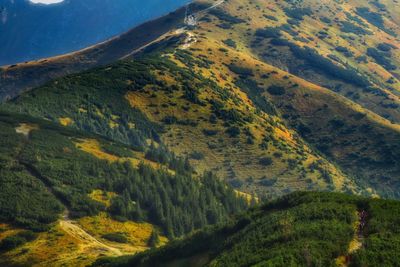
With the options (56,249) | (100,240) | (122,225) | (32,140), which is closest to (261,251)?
(56,249)

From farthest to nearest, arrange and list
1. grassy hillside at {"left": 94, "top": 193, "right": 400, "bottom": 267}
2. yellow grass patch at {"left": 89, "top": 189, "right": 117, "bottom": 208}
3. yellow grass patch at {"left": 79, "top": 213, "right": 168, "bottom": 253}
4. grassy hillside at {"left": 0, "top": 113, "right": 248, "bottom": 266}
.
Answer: yellow grass patch at {"left": 89, "top": 189, "right": 117, "bottom": 208}
yellow grass patch at {"left": 79, "top": 213, "right": 168, "bottom": 253}
grassy hillside at {"left": 0, "top": 113, "right": 248, "bottom": 266}
grassy hillside at {"left": 94, "top": 193, "right": 400, "bottom": 267}

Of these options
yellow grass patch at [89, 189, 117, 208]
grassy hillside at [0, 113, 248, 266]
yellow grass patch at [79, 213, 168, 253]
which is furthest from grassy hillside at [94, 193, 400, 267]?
yellow grass patch at [89, 189, 117, 208]

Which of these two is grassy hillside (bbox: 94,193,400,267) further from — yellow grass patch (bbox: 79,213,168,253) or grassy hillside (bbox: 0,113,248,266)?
yellow grass patch (bbox: 79,213,168,253)

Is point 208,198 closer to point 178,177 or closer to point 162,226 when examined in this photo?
point 178,177

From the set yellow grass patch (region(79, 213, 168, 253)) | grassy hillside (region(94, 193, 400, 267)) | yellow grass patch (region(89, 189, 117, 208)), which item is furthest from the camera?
yellow grass patch (region(89, 189, 117, 208))

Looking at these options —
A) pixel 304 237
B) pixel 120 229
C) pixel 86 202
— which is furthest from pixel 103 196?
pixel 304 237

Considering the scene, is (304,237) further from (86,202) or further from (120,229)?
(86,202)
